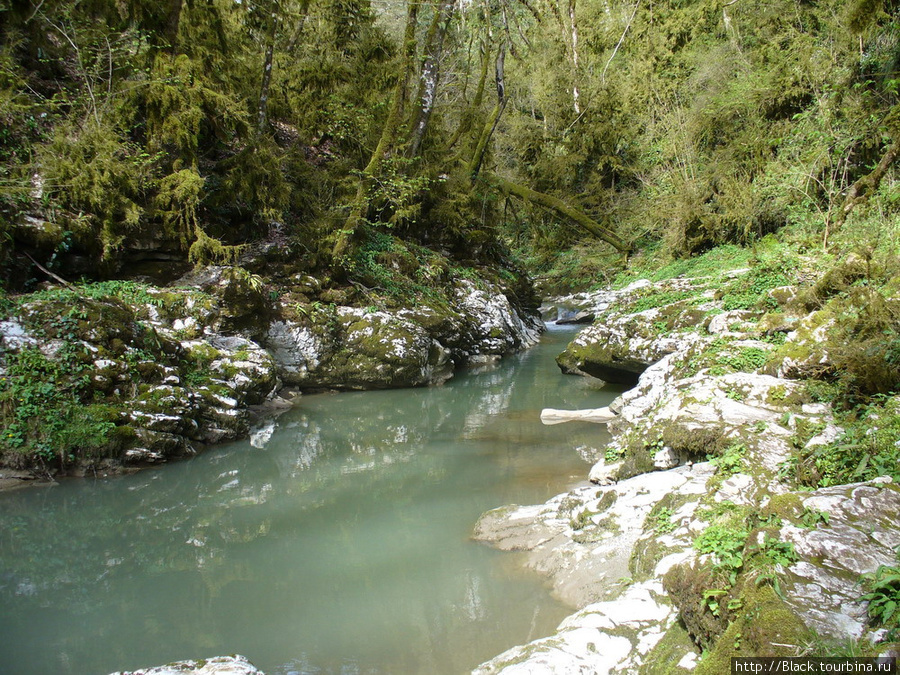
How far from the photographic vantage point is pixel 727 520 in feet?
10.1

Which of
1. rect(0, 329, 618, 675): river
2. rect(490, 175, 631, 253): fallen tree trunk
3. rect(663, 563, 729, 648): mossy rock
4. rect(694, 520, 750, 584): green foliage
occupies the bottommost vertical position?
rect(0, 329, 618, 675): river

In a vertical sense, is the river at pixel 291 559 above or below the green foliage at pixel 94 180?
below

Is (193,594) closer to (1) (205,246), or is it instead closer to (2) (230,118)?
(1) (205,246)

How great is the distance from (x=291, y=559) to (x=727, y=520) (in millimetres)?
3496

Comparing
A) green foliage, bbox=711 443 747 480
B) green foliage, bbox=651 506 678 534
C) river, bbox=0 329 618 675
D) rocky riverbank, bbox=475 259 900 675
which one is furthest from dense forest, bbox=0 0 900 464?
river, bbox=0 329 618 675

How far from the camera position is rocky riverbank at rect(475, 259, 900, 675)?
227cm

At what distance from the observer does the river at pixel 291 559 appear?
3.48 metres

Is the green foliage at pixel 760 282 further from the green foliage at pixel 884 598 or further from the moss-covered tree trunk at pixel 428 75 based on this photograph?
the moss-covered tree trunk at pixel 428 75

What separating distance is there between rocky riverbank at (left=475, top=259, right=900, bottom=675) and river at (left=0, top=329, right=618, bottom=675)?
0.50 m

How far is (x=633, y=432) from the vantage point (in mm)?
5605

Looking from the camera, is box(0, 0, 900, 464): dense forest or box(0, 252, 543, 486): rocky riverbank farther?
box(0, 0, 900, 464): dense forest

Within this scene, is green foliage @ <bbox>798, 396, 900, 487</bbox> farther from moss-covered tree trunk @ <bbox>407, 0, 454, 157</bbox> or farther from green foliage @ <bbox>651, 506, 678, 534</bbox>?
moss-covered tree trunk @ <bbox>407, 0, 454, 157</bbox>

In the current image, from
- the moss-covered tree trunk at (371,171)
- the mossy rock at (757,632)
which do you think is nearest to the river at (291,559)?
the mossy rock at (757,632)

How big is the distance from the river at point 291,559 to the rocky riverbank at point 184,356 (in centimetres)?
47
